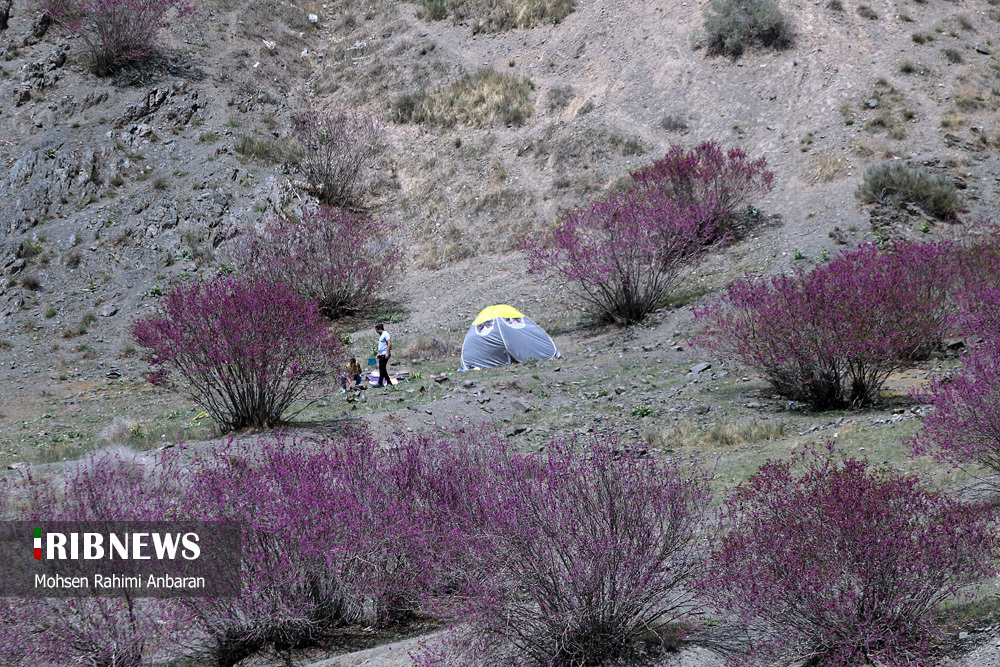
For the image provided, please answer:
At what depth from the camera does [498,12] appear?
39.8 meters

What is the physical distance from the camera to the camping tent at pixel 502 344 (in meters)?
20.5

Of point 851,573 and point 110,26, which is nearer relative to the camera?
point 851,573

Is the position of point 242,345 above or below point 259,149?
below

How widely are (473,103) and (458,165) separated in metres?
3.70

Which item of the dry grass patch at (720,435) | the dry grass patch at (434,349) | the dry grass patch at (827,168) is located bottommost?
the dry grass patch at (434,349)

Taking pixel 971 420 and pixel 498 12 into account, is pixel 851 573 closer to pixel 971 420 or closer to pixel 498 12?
pixel 971 420

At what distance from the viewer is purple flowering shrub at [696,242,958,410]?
42.3 ft

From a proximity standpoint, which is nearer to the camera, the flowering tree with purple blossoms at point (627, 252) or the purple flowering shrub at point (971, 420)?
the purple flowering shrub at point (971, 420)

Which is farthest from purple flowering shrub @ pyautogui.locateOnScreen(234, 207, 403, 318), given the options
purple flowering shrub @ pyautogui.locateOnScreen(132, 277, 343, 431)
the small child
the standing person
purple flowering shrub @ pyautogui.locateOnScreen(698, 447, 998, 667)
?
purple flowering shrub @ pyautogui.locateOnScreen(698, 447, 998, 667)

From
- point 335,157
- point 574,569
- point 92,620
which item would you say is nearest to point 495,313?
point 92,620

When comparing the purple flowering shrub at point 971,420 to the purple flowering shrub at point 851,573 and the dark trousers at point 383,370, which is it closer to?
the purple flowering shrub at point 851,573

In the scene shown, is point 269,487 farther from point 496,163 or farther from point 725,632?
point 496,163

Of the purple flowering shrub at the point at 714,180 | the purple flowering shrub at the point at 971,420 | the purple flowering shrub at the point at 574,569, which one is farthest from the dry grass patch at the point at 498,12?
the purple flowering shrub at the point at 574,569

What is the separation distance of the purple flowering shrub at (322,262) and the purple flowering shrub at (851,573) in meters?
21.9
